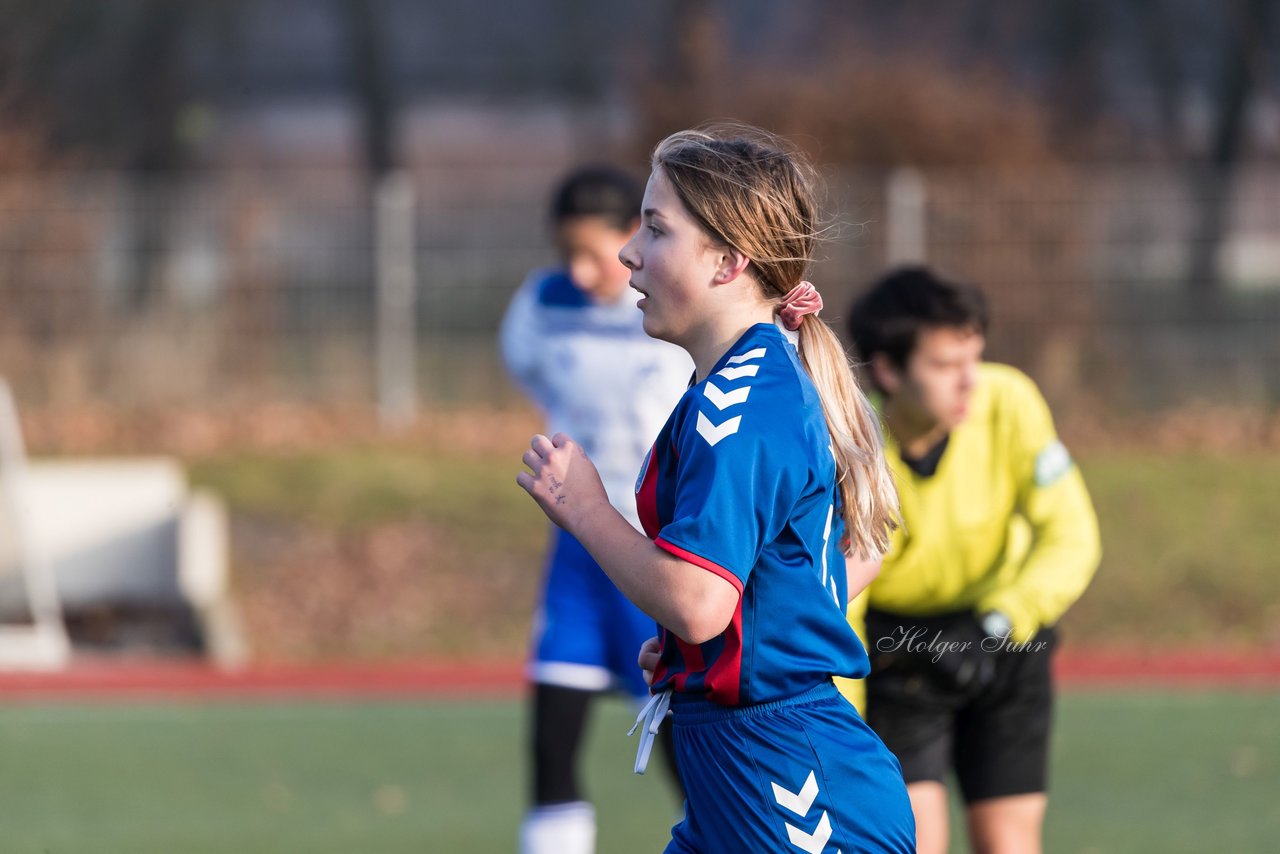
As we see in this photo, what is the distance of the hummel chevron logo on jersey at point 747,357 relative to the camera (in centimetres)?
298

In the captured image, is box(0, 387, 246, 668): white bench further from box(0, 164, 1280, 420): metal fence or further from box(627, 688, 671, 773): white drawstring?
box(627, 688, 671, 773): white drawstring

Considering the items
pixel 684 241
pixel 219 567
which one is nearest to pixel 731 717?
pixel 684 241

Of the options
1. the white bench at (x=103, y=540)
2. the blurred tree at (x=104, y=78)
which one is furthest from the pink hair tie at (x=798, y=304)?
the blurred tree at (x=104, y=78)

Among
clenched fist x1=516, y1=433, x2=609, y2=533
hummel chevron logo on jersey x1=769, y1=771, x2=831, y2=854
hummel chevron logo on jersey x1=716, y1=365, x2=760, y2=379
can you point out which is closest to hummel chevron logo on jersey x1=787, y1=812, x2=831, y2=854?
hummel chevron logo on jersey x1=769, y1=771, x2=831, y2=854

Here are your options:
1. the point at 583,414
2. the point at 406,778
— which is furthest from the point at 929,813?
the point at 406,778

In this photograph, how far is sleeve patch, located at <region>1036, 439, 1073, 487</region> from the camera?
4676 mm

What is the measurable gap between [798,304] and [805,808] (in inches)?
32.7

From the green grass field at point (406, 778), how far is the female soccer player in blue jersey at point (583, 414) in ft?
4.24

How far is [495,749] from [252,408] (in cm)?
821

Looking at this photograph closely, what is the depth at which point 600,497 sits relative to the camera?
297 cm

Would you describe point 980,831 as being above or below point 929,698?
below

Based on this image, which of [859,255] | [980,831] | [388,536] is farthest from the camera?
[859,255]

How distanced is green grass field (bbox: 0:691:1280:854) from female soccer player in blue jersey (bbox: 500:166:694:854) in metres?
1.29

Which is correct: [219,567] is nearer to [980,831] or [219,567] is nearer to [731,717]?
[980,831]
